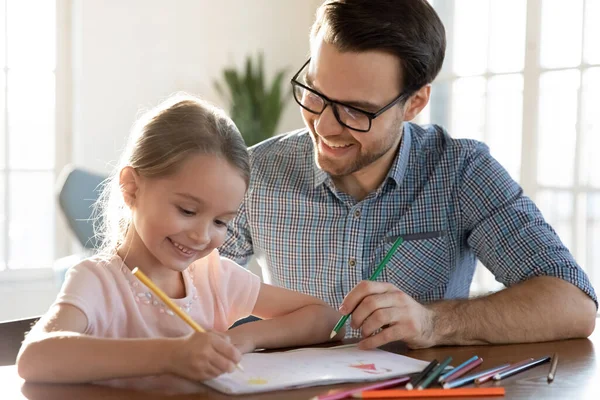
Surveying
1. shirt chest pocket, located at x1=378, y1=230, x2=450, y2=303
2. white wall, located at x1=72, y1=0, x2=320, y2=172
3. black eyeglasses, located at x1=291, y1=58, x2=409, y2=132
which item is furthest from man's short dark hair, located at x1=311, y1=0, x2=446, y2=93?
white wall, located at x1=72, y1=0, x2=320, y2=172

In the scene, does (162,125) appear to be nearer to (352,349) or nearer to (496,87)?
(352,349)

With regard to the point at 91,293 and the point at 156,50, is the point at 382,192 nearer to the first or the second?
the point at 91,293

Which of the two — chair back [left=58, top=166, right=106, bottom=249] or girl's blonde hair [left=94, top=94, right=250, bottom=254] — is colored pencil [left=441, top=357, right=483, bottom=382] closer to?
girl's blonde hair [left=94, top=94, right=250, bottom=254]

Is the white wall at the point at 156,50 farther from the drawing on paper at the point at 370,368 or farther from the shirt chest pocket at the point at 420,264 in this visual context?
the drawing on paper at the point at 370,368

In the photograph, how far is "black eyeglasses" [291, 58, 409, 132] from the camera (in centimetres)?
188

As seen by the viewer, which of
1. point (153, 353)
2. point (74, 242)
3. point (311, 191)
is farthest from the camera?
point (74, 242)

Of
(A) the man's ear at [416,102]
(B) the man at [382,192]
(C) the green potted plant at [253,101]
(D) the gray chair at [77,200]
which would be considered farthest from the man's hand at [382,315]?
(C) the green potted plant at [253,101]

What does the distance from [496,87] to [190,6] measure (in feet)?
7.38

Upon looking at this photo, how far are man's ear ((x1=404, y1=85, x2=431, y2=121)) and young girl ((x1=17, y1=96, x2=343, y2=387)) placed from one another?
76 centimetres

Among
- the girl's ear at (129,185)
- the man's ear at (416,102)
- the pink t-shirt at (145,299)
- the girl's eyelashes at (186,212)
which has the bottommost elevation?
the pink t-shirt at (145,299)

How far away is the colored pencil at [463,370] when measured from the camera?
1.17 meters

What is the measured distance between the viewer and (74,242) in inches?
200

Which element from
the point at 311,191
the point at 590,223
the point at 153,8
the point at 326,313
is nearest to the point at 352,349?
the point at 326,313

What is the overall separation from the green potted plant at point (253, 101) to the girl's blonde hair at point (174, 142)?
3661mm
